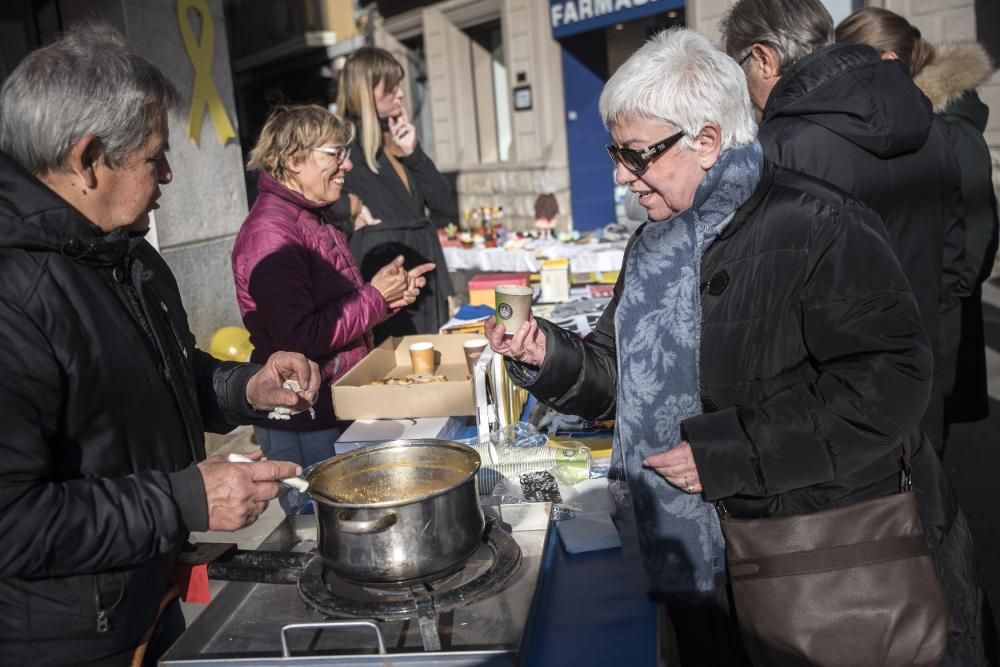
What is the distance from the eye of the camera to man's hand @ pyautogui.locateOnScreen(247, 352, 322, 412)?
2.09 m

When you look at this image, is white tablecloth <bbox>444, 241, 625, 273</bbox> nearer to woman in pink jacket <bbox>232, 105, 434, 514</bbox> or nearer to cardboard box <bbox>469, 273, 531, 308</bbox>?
cardboard box <bbox>469, 273, 531, 308</bbox>

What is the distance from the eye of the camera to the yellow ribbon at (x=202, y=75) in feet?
19.1

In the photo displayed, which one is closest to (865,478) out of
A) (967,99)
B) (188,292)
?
(967,99)

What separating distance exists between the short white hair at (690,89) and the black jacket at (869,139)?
0.80m

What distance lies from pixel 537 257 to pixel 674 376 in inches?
185

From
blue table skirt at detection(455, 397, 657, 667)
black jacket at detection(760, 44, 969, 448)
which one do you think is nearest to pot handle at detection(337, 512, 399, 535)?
blue table skirt at detection(455, 397, 657, 667)

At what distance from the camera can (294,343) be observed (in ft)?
9.76

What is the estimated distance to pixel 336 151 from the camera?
321 cm

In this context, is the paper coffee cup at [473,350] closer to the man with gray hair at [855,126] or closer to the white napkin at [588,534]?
the white napkin at [588,534]

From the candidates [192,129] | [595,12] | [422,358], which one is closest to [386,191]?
[422,358]

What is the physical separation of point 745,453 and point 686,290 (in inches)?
15.2

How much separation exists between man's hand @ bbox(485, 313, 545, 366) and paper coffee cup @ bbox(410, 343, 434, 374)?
1181 millimetres

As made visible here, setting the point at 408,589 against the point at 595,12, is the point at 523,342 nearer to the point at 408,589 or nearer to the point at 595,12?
the point at 408,589

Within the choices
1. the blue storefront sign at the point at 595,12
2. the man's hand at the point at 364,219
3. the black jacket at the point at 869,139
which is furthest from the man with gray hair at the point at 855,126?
the blue storefront sign at the point at 595,12
